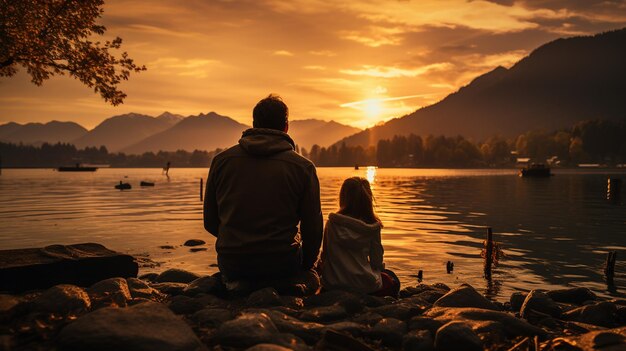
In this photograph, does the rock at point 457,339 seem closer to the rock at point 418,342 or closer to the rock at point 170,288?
the rock at point 418,342

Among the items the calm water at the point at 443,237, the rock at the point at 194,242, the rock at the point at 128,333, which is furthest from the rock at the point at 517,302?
the rock at the point at 194,242

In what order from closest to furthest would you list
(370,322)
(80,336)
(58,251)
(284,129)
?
(80,336) < (370,322) < (284,129) < (58,251)

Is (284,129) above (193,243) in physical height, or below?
above

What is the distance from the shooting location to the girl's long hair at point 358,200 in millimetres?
8383

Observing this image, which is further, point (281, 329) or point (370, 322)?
A: point (370, 322)

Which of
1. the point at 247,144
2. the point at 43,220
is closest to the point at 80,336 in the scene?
the point at 247,144

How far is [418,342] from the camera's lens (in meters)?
6.38

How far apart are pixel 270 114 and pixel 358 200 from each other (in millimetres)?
2107

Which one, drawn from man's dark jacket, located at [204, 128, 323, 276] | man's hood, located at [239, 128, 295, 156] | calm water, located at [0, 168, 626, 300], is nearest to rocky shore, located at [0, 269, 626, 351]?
man's dark jacket, located at [204, 128, 323, 276]

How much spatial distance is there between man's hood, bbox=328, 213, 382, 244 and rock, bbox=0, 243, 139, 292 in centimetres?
474

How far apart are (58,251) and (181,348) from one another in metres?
5.57

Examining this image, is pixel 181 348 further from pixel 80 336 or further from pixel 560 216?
pixel 560 216

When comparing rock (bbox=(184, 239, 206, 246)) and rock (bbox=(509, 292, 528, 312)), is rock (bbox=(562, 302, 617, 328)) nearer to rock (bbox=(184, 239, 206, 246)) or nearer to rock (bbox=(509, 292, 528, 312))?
rock (bbox=(509, 292, 528, 312))

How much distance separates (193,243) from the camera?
22219mm
